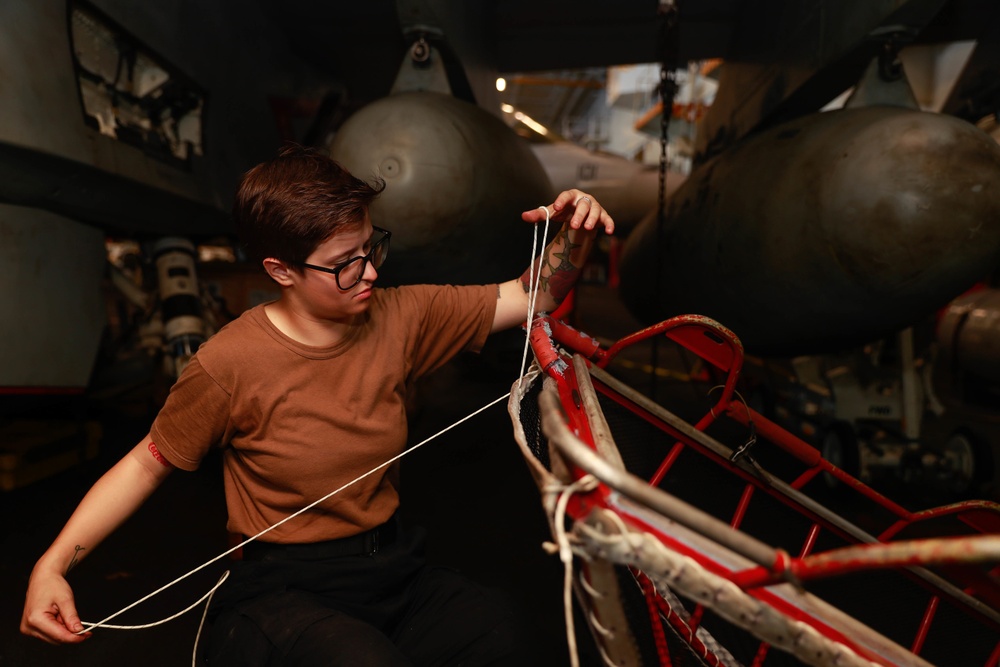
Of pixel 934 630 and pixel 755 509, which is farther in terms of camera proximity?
pixel 755 509

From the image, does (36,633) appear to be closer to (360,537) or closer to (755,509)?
(360,537)

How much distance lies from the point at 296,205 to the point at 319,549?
0.62m

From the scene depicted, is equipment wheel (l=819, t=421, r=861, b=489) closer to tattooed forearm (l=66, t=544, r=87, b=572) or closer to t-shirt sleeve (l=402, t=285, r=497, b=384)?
t-shirt sleeve (l=402, t=285, r=497, b=384)

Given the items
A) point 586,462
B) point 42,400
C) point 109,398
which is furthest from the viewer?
point 109,398

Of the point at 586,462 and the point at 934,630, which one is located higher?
the point at 586,462

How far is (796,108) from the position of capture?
2.78 metres

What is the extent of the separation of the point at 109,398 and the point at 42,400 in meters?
1.47

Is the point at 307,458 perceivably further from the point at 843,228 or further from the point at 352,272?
the point at 843,228

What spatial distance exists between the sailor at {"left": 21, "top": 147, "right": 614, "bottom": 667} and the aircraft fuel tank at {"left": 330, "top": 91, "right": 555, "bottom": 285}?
924 millimetres

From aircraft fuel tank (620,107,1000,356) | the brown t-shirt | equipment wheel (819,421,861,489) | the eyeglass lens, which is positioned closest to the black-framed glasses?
the eyeglass lens

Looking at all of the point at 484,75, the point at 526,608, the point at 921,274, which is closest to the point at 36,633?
the point at 526,608

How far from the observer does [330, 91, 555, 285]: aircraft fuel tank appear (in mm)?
2037

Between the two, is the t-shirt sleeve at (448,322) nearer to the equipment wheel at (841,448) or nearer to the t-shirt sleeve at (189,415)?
the t-shirt sleeve at (189,415)

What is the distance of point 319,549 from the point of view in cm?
108
